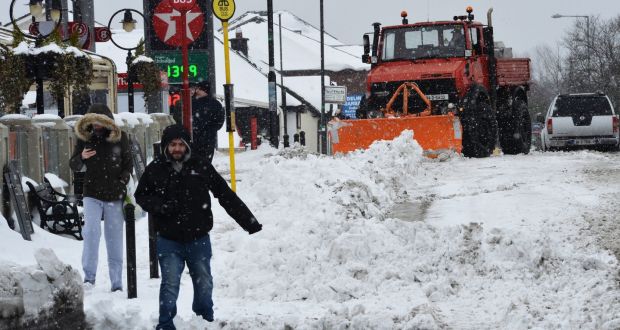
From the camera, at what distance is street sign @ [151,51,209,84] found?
74.3ft

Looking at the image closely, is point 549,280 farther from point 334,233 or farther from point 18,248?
point 18,248

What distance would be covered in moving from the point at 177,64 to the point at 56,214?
12.6m

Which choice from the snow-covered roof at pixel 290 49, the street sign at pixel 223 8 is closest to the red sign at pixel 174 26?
the street sign at pixel 223 8

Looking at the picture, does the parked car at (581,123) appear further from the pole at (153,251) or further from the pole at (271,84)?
the pole at (153,251)

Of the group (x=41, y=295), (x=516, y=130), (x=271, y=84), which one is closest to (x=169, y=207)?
(x=41, y=295)

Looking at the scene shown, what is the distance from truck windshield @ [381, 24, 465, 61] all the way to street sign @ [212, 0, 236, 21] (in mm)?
9024

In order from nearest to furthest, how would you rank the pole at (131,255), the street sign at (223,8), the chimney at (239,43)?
1. the pole at (131,255)
2. the street sign at (223,8)
3. the chimney at (239,43)

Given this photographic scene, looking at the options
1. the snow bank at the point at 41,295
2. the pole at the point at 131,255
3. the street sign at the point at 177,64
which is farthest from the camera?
the street sign at the point at 177,64

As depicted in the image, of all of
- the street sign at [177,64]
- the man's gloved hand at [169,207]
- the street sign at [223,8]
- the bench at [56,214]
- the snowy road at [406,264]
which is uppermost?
the street sign at [223,8]

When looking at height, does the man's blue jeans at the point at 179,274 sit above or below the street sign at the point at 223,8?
below

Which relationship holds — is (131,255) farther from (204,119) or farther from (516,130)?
(516,130)

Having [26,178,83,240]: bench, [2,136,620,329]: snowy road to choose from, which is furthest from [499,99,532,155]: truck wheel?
[26,178,83,240]: bench

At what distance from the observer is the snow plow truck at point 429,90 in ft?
65.7

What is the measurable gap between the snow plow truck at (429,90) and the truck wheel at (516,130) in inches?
87.7
